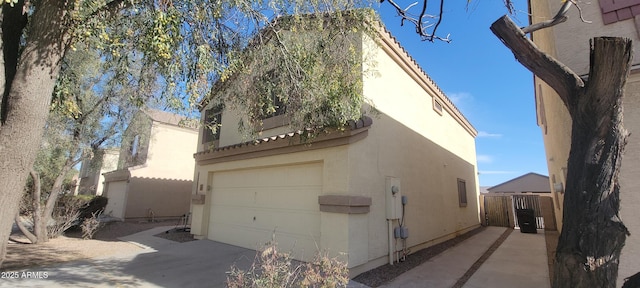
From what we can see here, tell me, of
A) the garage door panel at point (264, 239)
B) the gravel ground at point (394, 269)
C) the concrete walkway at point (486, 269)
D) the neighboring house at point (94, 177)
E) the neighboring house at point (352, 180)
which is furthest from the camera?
the neighboring house at point (94, 177)

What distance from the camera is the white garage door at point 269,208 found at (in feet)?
23.5

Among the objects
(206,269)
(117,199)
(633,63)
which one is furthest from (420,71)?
(117,199)

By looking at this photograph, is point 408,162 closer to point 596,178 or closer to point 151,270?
point 596,178

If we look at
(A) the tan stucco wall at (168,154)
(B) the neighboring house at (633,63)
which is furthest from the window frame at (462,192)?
(A) the tan stucco wall at (168,154)

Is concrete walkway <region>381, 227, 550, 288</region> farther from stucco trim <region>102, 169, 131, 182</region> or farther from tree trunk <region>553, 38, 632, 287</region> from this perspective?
stucco trim <region>102, 169, 131, 182</region>

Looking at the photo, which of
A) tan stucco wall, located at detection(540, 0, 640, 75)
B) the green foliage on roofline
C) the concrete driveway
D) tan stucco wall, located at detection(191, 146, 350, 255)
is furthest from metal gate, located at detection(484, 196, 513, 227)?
the green foliage on roofline

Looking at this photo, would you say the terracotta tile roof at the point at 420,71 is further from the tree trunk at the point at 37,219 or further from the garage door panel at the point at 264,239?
the tree trunk at the point at 37,219

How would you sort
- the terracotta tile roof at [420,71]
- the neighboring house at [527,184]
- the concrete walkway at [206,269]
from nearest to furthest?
the concrete walkway at [206,269], the terracotta tile roof at [420,71], the neighboring house at [527,184]

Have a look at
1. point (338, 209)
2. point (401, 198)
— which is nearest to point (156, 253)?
point (338, 209)

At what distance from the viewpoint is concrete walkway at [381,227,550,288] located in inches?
229

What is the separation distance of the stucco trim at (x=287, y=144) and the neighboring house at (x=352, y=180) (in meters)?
0.03

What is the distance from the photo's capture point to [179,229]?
12.2m

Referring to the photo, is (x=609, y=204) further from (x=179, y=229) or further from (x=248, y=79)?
(x=179, y=229)

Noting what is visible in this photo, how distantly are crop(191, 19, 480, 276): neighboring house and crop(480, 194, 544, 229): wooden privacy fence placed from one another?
5.42 meters
